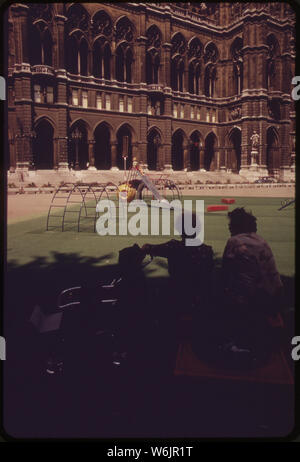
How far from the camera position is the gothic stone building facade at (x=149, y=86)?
35312mm

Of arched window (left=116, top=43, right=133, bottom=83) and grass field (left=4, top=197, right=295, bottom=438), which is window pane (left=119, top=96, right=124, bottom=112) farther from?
grass field (left=4, top=197, right=295, bottom=438)

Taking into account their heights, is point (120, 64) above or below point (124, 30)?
below

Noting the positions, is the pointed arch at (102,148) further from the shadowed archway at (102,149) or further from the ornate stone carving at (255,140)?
the ornate stone carving at (255,140)

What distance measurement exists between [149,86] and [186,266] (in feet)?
142

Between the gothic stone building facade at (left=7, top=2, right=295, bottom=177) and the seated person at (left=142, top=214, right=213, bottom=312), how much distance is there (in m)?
30.8

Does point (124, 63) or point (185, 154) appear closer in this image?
point (124, 63)

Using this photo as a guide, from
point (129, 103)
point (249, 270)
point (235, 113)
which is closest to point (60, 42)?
point (129, 103)

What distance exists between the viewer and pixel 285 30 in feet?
158

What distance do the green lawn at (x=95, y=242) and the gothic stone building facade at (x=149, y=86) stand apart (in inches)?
926

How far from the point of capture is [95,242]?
9.46 meters

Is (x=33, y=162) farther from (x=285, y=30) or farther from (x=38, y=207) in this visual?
(x=285, y=30)

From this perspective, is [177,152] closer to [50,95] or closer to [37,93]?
[50,95]

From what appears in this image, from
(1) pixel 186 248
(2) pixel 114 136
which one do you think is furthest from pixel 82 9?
(1) pixel 186 248

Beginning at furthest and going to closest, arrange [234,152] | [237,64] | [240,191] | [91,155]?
[234,152] → [237,64] → [91,155] → [240,191]
